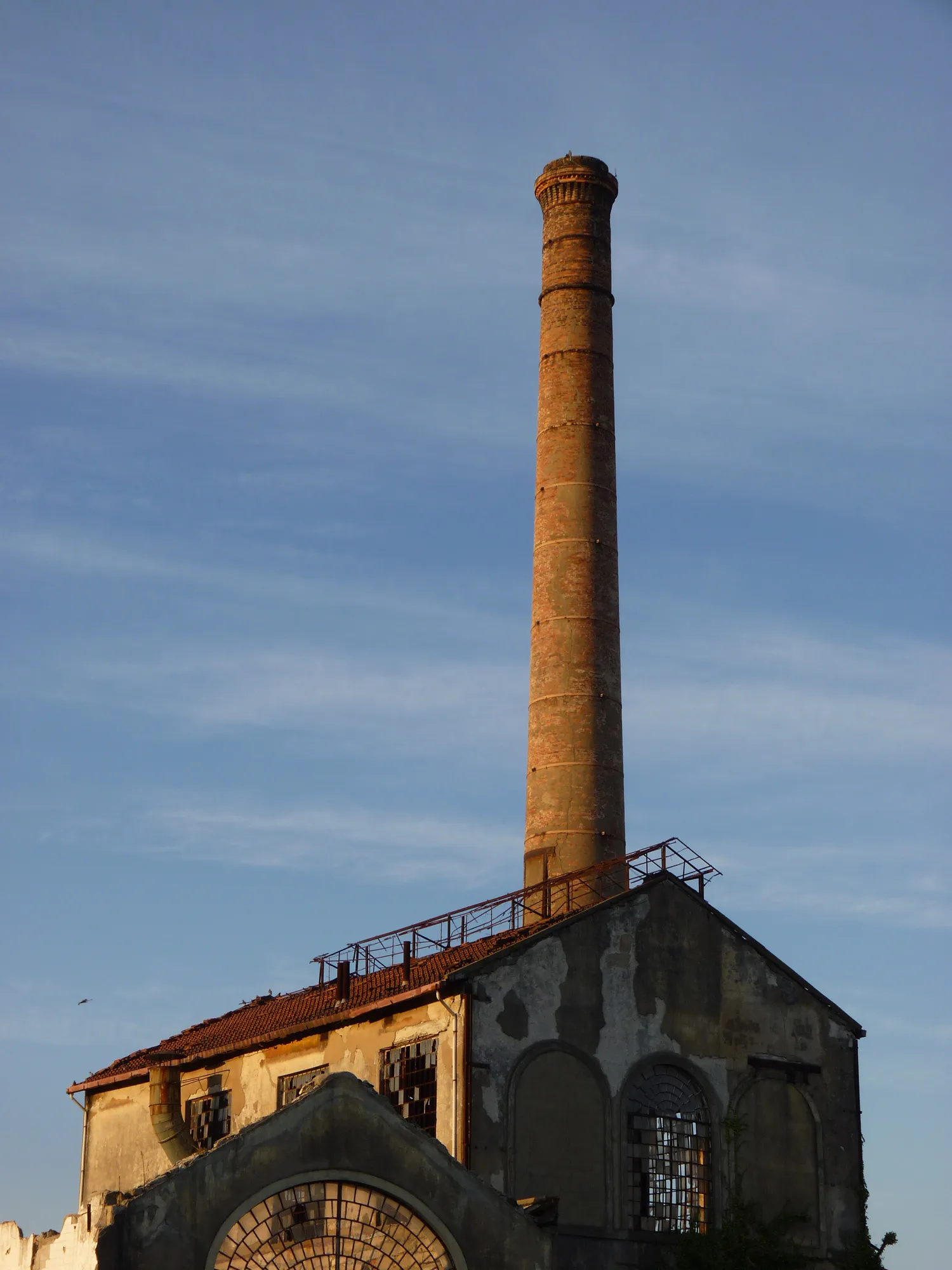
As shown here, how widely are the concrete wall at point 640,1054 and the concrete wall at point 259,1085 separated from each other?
635 millimetres

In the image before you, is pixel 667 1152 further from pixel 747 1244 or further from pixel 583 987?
pixel 583 987

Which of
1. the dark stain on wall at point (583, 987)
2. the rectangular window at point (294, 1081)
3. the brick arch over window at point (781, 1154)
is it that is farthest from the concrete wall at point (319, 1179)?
the brick arch over window at point (781, 1154)

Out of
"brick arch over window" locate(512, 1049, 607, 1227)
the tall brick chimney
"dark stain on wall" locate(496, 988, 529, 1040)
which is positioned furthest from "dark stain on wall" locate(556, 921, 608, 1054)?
the tall brick chimney

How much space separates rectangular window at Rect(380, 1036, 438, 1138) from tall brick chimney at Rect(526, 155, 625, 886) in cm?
836

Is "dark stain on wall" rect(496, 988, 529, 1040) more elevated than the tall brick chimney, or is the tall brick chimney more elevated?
the tall brick chimney

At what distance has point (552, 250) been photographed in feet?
140

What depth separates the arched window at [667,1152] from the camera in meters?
29.1

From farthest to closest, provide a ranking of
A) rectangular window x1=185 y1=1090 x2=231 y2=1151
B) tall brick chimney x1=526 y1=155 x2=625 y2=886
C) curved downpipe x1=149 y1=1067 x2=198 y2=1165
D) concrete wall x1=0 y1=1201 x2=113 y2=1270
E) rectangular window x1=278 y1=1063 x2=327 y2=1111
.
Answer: tall brick chimney x1=526 y1=155 x2=625 y2=886 < curved downpipe x1=149 y1=1067 x2=198 y2=1165 < rectangular window x1=185 y1=1090 x2=231 y2=1151 < rectangular window x1=278 y1=1063 x2=327 y2=1111 < concrete wall x1=0 y1=1201 x2=113 y2=1270

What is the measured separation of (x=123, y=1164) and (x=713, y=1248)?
36.7 ft

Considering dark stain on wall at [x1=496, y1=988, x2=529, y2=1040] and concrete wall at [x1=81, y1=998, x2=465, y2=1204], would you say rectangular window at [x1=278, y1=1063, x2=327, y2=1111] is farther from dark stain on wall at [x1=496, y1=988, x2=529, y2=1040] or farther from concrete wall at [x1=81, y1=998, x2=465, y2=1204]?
dark stain on wall at [x1=496, y1=988, x2=529, y2=1040]

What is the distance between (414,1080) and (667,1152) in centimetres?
407

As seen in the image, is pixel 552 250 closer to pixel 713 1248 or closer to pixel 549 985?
pixel 549 985

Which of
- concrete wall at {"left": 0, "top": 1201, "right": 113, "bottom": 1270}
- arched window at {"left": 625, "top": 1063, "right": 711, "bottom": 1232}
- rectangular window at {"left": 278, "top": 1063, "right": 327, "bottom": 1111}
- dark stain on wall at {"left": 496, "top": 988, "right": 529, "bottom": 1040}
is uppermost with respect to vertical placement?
dark stain on wall at {"left": 496, "top": 988, "right": 529, "bottom": 1040}

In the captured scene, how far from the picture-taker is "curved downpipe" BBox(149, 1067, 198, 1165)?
107ft
